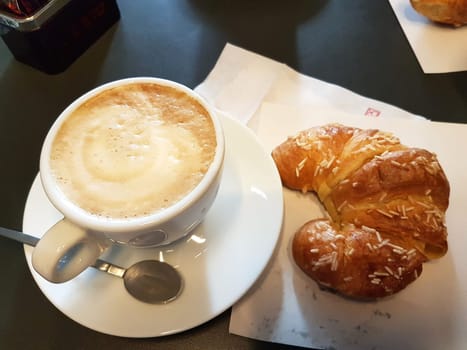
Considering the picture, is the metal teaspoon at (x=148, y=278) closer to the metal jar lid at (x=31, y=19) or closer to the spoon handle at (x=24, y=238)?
the spoon handle at (x=24, y=238)

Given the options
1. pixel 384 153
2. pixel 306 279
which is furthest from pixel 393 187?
pixel 306 279

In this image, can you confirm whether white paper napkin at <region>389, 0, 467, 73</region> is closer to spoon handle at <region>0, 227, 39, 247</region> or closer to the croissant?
the croissant

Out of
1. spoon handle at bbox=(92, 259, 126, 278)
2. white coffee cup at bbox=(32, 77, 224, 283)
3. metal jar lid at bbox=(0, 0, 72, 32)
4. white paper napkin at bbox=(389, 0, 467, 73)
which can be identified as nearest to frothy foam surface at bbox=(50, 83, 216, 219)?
white coffee cup at bbox=(32, 77, 224, 283)

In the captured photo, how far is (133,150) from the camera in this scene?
56 centimetres

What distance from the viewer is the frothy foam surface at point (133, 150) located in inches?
20.6

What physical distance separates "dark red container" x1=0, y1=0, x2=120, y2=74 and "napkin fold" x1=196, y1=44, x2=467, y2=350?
380mm

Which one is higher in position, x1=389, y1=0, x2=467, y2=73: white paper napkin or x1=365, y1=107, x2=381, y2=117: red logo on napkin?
x1=389, y1=0, x2=467, y2=73: white paper napkin

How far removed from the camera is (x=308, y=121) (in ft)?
2.68

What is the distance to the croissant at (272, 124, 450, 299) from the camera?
0.61 meters

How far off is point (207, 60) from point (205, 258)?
0.50 meters

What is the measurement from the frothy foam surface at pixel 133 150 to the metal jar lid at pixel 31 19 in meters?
0.33

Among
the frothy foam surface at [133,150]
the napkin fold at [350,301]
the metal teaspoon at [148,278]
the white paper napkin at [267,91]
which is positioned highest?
the frothy foam surface at [133,150]

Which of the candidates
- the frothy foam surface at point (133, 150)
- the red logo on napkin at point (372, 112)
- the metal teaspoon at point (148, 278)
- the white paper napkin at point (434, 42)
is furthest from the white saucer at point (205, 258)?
the white paper napkin at point (434, 42)

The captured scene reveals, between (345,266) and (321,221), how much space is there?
0.27ft
